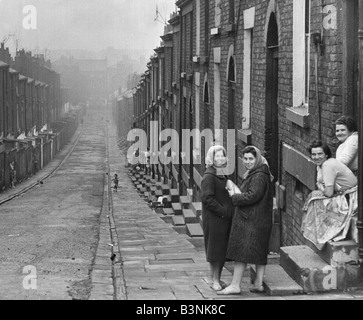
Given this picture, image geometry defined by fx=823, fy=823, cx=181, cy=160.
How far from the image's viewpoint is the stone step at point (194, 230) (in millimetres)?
15992

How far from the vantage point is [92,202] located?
32.8 metres

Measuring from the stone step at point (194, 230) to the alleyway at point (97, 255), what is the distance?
0.55ft

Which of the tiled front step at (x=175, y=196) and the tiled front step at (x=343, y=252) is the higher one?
the tiled front step at (x=343, y=252)

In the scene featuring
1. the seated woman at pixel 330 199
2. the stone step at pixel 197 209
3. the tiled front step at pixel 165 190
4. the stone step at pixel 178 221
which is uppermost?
the seated woman at pixel 330 199

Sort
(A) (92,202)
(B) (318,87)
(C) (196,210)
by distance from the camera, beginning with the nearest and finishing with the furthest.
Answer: (B) (318,87)
(C) (196,210)
(A) (92,202)

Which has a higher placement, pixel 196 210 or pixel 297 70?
pixel 297 70

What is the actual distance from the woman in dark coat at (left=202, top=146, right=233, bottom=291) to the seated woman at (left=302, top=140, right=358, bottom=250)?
3.03 ft

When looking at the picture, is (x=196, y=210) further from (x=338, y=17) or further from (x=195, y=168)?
(x=338, y=17)

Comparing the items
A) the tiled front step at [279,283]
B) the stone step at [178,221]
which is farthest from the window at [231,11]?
the tiled front step at [279,283]

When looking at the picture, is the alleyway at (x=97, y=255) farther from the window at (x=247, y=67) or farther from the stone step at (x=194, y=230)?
the window at (x=247, y=67)

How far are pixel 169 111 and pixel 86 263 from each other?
73.6ft

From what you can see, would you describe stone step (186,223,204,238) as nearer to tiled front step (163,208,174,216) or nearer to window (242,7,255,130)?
window (242,7,255,130)

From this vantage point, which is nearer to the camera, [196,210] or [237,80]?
[237,80]

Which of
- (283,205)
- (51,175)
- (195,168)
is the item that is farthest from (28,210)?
(51,175)
